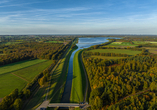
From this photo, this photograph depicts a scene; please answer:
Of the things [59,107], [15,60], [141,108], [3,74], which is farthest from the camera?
[15,60]

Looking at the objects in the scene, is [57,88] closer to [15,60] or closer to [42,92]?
[42,92]

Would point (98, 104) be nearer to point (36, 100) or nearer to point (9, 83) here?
point (36, 100)

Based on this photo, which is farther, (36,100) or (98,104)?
(36,100)

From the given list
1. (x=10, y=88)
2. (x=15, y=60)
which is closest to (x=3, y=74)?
(x=10, y=88)

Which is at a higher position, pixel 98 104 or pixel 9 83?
pixel 9 83

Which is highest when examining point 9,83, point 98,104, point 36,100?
point 9,83

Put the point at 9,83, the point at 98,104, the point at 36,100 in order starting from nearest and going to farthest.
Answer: the point at 98,104 < the point at 36,100 < the point at 9,83

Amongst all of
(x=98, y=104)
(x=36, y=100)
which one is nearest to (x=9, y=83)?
→ (x=36, y=100)

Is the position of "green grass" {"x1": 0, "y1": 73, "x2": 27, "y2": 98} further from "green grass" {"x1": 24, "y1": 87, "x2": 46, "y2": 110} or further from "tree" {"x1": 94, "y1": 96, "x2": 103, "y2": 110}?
"tree" {"x1": 94, "y1": 96, "x2": 103, "y2": 110}

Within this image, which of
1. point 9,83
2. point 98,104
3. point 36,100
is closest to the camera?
point 98,104
